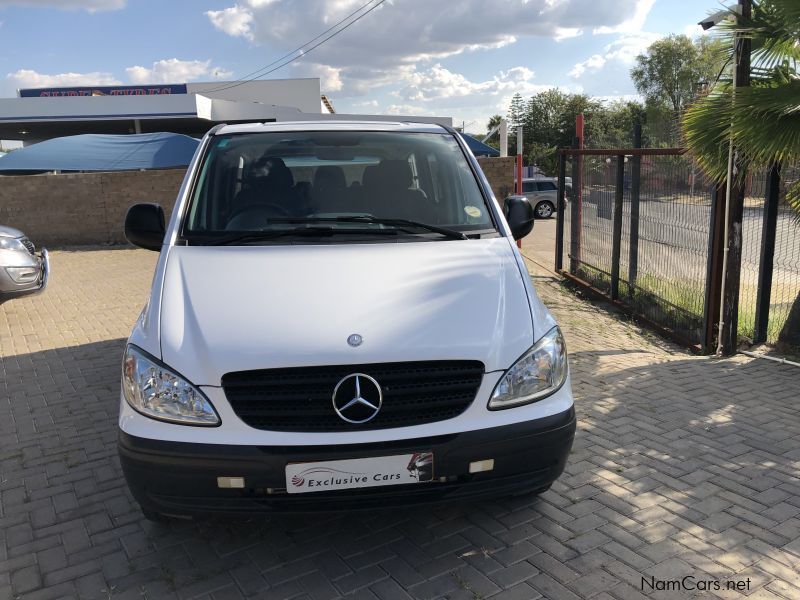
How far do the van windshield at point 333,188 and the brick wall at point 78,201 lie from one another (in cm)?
1223

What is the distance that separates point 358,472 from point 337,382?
1.19ft

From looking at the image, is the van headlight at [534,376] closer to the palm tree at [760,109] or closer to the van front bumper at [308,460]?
the van front bumper at [308,460]

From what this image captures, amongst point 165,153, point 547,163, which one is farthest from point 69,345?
point 547,163

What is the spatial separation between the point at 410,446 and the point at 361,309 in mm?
634

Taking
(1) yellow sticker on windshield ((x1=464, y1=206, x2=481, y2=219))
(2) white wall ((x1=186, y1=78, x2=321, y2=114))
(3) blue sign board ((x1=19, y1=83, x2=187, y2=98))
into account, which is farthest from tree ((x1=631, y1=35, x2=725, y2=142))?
(1) yellow sticker on windshield ((x1=464, y1=206, x2=481, y2=219))

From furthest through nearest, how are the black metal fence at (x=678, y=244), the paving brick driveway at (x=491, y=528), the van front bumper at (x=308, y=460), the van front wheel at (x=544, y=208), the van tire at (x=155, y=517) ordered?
the van front wheel at (x=544, y=208) < the black metal fence at (x=678, y=244) < the van tire at (x=155, y=517) < the paving brick driveway at (x=491, y=528) < the van front bumper at (x=308, y=460)

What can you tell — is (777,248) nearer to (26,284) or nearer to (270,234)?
(270,234)

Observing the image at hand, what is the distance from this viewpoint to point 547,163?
51.2m

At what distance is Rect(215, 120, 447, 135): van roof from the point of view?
4.30m

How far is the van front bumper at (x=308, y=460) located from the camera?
2629 mm

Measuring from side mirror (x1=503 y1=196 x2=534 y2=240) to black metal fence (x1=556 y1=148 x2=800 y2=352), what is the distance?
267 cm

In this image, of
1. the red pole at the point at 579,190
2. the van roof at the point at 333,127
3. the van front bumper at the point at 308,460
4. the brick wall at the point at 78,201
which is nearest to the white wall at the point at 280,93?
the brick wall at the point at 78,201

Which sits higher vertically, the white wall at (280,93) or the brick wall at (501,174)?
the white wall at (280,93)

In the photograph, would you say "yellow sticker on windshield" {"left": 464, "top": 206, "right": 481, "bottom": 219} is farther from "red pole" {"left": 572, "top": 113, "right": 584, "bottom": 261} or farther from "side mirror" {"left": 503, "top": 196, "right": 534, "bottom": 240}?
"red pole" {"left": 572, "top": 113, "right": 584, "bottom": 261}
